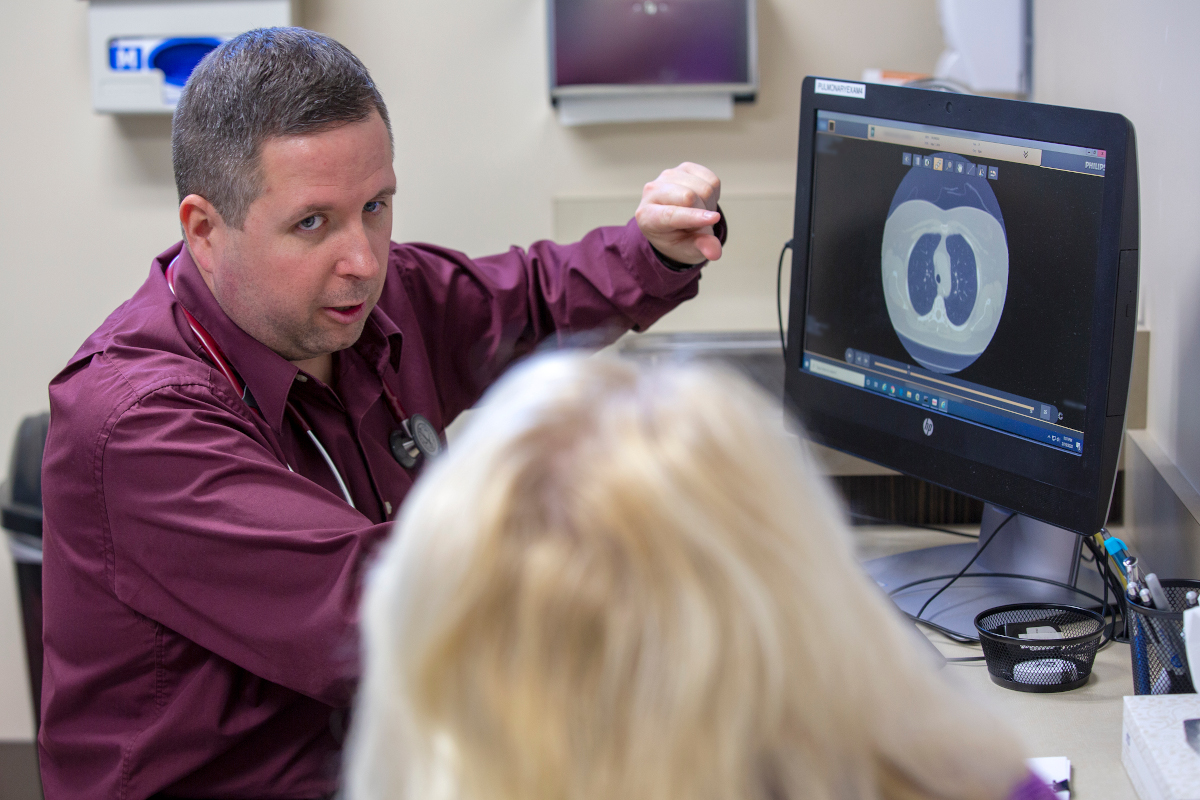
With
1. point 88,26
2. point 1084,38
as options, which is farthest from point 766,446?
point 88,26

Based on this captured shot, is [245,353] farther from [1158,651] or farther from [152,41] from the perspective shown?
[152,41]

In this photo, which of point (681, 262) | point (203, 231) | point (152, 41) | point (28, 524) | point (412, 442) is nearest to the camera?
point (203, 231)

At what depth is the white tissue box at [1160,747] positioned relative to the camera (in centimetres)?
79

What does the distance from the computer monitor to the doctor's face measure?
0.58m

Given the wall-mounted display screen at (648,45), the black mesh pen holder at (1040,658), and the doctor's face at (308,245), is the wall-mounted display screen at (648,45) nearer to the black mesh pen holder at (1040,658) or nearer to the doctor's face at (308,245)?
the doctor's face at (308,245)

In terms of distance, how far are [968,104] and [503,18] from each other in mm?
1069

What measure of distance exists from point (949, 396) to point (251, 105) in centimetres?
84

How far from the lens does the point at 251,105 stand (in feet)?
3.59

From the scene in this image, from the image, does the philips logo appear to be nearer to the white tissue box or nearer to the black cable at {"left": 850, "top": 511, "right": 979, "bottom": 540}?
the black cable at {"left": 850, "top": 511, "right": 979, "bottom": 540}

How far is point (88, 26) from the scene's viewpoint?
195cm

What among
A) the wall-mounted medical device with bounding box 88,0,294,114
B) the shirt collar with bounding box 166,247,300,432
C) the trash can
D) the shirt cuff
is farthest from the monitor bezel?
the trash can

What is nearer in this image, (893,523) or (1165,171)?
(1165,171)

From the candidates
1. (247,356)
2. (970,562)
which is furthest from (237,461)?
(970,562)

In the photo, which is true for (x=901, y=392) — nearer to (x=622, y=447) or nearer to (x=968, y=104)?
(x=968, y=104)
